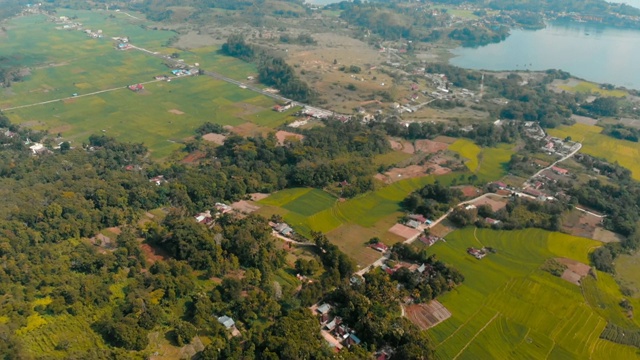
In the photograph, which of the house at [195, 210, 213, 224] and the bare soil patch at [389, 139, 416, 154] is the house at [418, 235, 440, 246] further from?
the bare soil patch at [389, 139, 416, 154]

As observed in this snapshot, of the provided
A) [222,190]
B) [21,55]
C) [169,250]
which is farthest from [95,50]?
[169,250]

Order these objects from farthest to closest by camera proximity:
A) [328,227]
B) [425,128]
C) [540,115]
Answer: [540,115] → [425,128] → [328,227]

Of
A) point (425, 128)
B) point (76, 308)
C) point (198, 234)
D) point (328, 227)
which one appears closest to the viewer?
point (76, 308)

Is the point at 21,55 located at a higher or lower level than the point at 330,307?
higher

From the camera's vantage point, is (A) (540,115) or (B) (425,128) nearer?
(B) (425,128)

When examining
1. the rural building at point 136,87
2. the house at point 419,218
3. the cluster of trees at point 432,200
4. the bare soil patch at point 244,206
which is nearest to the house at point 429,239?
the house at point 419,218

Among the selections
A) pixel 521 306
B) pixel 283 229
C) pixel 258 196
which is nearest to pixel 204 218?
pixel 258 196

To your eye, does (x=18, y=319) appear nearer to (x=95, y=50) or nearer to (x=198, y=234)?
(x=198, y=234)
